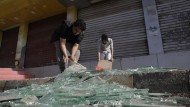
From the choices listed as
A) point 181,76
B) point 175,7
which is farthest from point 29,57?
point 181,76

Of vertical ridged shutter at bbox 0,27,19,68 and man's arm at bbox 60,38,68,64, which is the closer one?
man's arm at bbox 60,38,68,64

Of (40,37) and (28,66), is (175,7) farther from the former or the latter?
(28,66)

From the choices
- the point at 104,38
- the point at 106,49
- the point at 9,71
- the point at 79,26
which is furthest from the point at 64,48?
the point at 9,71

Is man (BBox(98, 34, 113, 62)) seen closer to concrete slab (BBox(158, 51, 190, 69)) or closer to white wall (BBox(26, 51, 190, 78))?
white wall (BBox(26, 51, 190, 78))

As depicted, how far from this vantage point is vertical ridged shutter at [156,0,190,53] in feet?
21.2

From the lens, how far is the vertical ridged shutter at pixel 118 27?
725 centimetres

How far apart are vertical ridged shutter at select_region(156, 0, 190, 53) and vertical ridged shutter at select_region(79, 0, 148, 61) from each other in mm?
699

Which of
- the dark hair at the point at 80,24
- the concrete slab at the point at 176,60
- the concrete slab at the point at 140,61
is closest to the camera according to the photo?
the dark hair at the point at 80,24

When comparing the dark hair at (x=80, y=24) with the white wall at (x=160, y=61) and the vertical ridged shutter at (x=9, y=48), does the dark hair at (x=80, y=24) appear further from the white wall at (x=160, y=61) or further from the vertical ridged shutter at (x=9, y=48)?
the vertical ridged shutter at (x=9, y=48)

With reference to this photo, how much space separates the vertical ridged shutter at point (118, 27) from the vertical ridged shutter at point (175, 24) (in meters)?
0.70

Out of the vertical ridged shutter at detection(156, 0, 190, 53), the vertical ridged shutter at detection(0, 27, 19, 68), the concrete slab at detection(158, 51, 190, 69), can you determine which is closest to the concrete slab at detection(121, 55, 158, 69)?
the concrete slab at detection(158, 51, 190, 69)

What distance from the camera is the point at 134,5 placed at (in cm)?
762

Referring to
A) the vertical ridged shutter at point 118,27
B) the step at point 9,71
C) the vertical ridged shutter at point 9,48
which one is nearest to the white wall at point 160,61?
the vertical ridged shutter at point 118,27

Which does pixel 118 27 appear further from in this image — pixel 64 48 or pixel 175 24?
pixel 64 48
